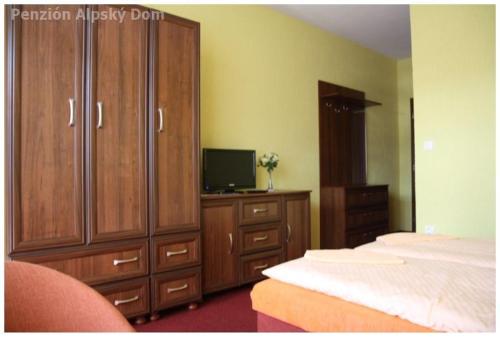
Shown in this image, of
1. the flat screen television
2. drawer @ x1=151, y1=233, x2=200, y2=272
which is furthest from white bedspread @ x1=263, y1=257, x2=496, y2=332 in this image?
the flat screen television

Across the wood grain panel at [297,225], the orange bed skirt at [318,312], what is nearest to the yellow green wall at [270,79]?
the wood grain panel at [297,225]

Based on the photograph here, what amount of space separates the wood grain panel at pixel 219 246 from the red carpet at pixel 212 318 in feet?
0.47

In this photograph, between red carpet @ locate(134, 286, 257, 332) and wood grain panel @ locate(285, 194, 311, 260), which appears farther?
wood grain panel @ locate(285, 194, 311, 260)

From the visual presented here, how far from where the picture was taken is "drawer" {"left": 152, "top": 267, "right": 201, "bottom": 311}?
8.01 ft

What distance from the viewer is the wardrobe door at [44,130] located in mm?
1954

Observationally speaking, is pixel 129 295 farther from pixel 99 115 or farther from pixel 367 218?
pixel 367 218

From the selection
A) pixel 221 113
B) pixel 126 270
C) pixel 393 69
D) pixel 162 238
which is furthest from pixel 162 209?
pixel 393 69

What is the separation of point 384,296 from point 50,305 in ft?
3.41

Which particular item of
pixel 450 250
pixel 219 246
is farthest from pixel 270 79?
pixel 450 250

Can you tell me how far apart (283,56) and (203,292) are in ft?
8.60

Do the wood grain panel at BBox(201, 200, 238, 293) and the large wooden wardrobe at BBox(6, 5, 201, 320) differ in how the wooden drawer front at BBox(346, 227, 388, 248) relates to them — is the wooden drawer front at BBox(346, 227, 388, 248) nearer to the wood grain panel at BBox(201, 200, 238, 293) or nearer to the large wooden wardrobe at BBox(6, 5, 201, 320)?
the wood grain panel at BBox(201, 200, 238, 293)

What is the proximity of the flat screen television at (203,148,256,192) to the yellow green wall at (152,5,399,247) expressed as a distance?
0.16 m

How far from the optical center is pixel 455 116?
3.44 meters

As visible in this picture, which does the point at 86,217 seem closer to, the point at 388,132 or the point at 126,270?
the point at 126,270
